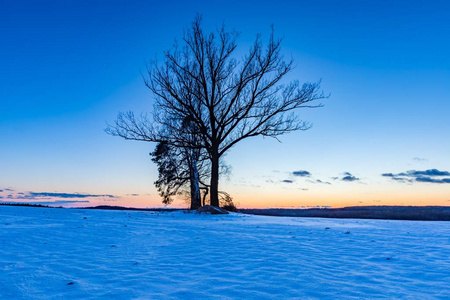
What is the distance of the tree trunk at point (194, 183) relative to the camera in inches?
813

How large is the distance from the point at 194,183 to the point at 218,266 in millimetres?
16632

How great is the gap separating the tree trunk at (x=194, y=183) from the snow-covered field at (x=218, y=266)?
1348 cm

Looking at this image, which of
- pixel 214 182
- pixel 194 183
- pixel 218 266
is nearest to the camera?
pixel 218 266

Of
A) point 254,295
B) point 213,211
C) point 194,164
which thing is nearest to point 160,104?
point 194,164

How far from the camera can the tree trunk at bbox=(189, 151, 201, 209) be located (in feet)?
67.8

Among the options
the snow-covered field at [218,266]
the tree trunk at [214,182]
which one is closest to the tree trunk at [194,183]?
the tree trunk at [214,182]

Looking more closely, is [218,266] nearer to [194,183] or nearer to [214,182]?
[214,182]

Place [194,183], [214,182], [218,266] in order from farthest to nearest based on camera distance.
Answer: [194,183]
[214,182]
[218,266]

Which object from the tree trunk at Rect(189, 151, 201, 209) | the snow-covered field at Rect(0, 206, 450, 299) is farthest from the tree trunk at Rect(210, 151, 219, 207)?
the snow-covered field at Rect(0, 206, 450, 299)

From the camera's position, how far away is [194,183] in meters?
20.9

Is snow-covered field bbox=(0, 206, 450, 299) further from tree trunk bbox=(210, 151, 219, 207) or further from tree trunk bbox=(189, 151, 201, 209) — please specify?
tree trunk bbox=(189, 151, 201, 209)

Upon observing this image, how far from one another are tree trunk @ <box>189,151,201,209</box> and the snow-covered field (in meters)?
13.5

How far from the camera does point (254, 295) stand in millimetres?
3125

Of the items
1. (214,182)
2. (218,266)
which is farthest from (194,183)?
(218,266)
